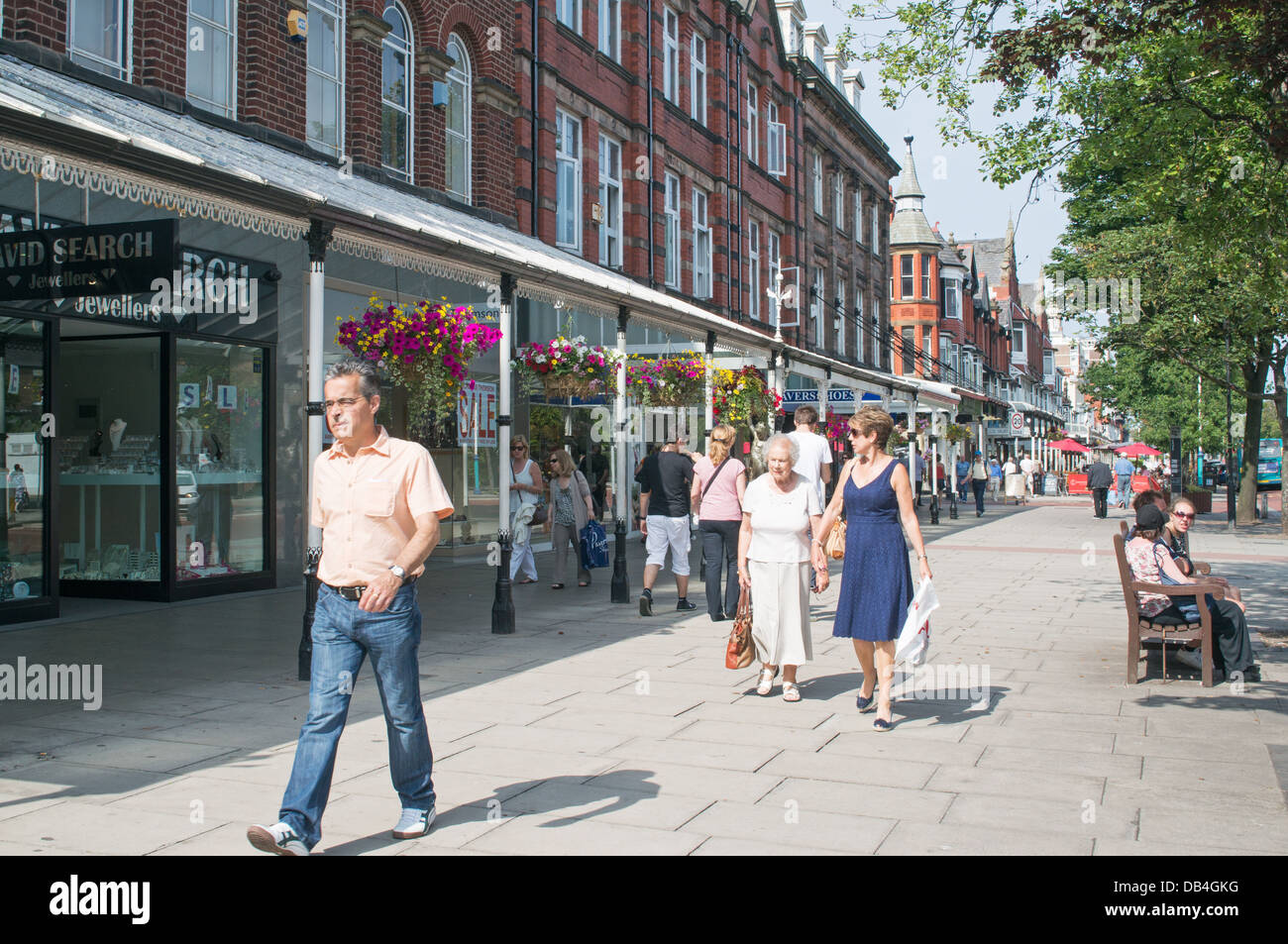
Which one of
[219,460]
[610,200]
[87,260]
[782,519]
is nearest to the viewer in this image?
[87,260]

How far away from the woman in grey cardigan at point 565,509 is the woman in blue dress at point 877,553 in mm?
7365

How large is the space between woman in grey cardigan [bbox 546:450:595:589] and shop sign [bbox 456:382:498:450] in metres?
2.85

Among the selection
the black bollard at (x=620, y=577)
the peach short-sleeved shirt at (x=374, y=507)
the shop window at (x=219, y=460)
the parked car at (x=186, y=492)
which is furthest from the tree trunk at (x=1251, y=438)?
the peach short-sleeved shirt at (x=374, y=507)

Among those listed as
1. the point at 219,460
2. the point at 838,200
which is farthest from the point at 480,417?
the point at 838,200

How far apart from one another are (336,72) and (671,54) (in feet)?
40.5

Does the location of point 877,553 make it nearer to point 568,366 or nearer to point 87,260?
point 87,260

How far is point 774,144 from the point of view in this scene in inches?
1265

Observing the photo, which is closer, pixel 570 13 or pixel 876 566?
pixel 876 566

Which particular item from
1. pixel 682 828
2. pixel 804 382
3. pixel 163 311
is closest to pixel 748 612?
pixel 682 828

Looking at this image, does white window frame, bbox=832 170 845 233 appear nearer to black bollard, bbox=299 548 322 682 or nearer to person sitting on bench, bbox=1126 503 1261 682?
person sitting on bench, bbox=1126 503 1261 682

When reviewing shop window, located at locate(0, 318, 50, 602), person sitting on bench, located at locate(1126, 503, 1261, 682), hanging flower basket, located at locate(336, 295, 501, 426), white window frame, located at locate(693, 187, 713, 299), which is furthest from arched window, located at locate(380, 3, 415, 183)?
white window frame, located at locate(693, 187, 713, 299)

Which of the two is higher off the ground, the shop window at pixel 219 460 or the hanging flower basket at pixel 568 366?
the hanging flower basket at pixel 568 366

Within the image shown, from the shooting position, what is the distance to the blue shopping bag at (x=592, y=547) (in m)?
14.5

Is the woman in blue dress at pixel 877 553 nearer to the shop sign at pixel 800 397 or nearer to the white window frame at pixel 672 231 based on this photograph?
the shop sign at pixel 800 397
